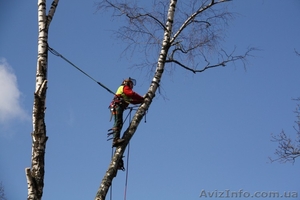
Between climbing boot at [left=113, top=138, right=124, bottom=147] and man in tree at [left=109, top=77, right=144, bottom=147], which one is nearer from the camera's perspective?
climbing boot at [left=113, top=138, right=124, bottom=147]

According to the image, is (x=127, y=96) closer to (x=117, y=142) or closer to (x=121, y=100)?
(x=121, y=100)

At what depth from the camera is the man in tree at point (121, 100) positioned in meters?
6.04

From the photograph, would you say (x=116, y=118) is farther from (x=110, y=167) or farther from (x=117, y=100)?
(x=110, y=167)

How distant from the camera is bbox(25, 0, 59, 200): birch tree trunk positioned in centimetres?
478

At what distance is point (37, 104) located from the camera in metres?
5.01

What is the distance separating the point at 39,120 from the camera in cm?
501

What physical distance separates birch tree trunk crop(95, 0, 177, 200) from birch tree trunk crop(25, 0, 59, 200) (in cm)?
68

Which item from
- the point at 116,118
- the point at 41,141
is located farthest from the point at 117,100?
the point at 41,141

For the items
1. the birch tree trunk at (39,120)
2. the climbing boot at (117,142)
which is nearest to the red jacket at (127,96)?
the climbing boot at (117,142)

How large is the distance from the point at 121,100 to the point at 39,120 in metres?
1.45

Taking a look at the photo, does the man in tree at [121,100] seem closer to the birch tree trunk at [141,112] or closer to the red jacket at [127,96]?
the red jacket at [127,96]

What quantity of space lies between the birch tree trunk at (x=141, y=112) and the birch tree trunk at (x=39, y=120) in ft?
2.23

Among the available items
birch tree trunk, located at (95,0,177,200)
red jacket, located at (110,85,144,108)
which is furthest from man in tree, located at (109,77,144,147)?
birch tree trunk, located at (95,0,177,200)

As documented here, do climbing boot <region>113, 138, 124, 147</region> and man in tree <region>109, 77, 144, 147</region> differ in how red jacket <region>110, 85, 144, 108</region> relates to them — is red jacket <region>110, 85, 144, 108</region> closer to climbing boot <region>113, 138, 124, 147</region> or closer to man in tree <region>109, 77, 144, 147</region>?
man in tree <region>109, 77, 144, 147</region>
